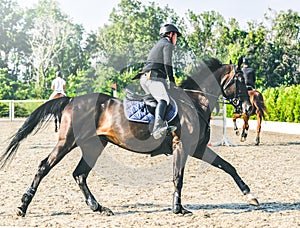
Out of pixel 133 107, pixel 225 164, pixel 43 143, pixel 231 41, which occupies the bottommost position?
pixel 43 143

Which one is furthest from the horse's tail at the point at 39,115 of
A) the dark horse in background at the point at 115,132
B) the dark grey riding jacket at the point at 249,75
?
the dark grey riding jacket at the point at 249,75

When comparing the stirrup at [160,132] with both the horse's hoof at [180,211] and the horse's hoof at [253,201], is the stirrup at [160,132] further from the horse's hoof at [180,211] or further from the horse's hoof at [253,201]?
the horse's hoof at [253,201]

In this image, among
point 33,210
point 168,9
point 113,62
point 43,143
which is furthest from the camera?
point 168,9

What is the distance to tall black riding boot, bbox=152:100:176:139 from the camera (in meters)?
6.92

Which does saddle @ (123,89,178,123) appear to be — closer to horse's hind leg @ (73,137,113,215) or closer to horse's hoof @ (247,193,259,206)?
horse's hind leg @ (73,137,113,215)

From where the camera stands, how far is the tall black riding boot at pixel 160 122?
692 cm

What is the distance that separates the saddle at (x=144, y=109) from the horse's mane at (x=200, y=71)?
0.62 m

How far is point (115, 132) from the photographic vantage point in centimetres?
723

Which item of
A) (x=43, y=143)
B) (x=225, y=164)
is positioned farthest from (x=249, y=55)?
(x=225, y=164)

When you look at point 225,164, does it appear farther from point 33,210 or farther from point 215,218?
point 33,210

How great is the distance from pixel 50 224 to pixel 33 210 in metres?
0.89

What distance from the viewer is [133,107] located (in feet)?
23.7

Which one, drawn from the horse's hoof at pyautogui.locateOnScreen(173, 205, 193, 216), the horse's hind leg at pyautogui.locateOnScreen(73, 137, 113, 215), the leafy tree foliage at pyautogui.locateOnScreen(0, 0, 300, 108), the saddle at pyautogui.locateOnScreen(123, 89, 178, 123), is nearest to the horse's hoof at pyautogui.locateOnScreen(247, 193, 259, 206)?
the horse's hoof at pyautogui.locateOnScreen(173, 205, 193, 216)

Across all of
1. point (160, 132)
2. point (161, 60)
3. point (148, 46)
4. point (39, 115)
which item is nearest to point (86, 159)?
point (39, 115)
